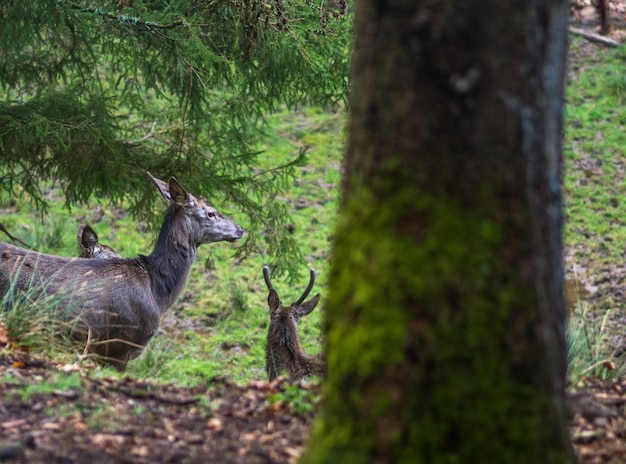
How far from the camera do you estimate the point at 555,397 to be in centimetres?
282

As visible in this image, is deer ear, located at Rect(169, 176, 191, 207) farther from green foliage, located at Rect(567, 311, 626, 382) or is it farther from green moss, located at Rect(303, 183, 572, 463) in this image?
green moss, located at Rect(303, 183, 572, 463)

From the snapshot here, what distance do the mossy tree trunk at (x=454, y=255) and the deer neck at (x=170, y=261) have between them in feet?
19.1

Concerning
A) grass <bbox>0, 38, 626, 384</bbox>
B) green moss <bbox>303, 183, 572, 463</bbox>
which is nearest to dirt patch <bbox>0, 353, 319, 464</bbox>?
green moss <bbox>303, 183, 572, 463</bbox>

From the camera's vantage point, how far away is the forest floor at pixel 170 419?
3482 mm

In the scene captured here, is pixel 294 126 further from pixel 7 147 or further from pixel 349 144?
pixel 349 144

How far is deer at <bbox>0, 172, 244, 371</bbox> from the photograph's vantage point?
728 cm

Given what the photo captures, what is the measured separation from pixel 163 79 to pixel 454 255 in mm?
7084

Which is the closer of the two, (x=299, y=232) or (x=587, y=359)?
(x=587, y=359)

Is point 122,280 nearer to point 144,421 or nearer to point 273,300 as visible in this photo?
point 273,300

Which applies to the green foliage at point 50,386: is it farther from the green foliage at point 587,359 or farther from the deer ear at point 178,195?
the deer ear at point 178,195

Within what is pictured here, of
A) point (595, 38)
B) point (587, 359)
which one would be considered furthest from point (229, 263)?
point (595, 38)

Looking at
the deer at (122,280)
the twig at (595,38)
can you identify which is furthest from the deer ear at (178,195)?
the twig at (595,38)

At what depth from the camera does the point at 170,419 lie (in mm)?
4109

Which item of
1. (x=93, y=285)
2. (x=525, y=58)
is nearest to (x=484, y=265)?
(x=525, y=58)
